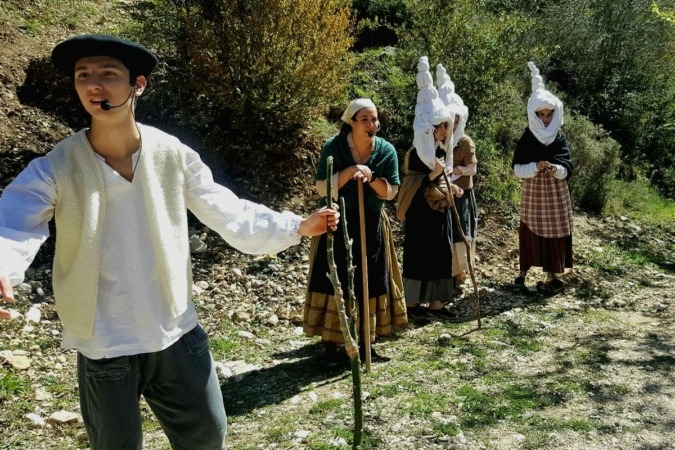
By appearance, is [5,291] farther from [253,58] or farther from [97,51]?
[253,58]

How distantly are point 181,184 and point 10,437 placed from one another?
7.53 feet

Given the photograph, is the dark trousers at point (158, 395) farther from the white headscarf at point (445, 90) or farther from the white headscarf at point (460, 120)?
the white headscarf at point (445, 90)

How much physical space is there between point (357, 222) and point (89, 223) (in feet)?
8.69

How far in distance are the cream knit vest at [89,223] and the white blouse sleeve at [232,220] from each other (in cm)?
12

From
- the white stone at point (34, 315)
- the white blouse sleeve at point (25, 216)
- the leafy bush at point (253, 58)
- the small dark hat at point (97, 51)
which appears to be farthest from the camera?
the leafy bush at point (253, 58)

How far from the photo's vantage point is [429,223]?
602 cm

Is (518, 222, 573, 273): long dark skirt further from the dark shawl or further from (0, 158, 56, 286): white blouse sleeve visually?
(0, 158, 56, 286): white blouse sleeve

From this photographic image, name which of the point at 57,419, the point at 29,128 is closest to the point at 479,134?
the point at 29,128

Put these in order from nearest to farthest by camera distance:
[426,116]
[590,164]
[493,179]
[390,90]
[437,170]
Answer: [426,116] → [437,170] → [493,179] → [390,90] → [590,164]

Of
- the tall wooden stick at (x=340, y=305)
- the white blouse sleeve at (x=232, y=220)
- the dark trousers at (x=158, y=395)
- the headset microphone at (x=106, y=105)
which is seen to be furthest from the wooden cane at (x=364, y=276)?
the headset microphone at (x=106, y=105)

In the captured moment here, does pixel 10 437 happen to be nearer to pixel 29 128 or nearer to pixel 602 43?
pixel 29 128

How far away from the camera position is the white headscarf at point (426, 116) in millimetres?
5605

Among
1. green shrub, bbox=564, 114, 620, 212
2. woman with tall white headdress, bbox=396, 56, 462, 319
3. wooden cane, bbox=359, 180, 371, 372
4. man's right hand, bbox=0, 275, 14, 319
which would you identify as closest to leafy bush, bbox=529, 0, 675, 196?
green shrub, bbox=564, 114, 620, 212

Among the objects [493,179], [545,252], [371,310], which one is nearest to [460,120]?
[545,252]
